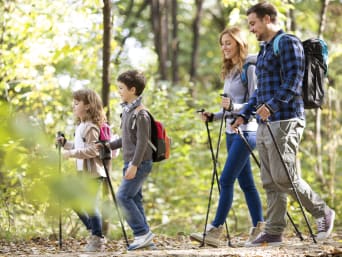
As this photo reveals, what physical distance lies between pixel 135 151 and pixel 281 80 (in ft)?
4.19

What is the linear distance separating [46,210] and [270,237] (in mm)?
3850

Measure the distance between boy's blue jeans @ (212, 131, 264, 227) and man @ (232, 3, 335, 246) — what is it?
0.80 ft

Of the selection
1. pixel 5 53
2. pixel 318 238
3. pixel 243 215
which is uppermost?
pixel 5 53

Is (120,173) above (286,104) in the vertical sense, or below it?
below

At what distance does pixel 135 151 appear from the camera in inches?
191

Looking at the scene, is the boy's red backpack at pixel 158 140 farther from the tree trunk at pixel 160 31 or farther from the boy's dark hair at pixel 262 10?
the tree trunk at pixel 160 31

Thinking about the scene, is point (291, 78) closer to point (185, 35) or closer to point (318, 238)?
point (318, 238)

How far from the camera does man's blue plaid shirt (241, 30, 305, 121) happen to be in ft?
14.5

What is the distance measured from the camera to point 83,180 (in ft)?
3.78

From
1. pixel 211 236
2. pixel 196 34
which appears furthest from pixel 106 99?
pixel 196 34

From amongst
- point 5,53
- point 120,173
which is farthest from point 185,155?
point 5,53

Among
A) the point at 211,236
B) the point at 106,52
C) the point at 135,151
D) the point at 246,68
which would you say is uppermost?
the point at 106,52

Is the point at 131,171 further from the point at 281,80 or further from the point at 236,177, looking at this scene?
the point at 281,80

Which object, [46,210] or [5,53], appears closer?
[46,210]
